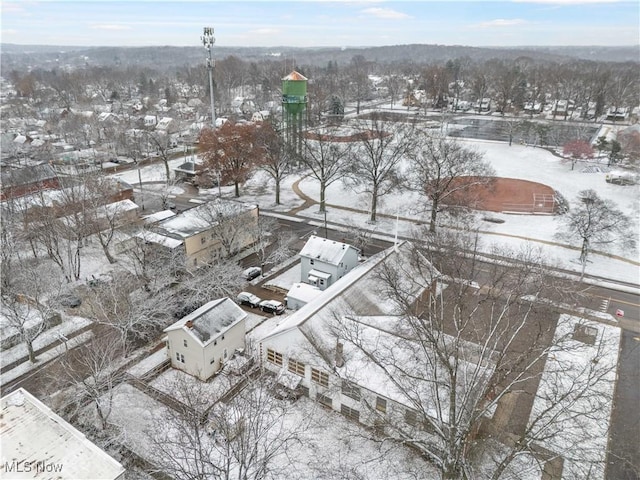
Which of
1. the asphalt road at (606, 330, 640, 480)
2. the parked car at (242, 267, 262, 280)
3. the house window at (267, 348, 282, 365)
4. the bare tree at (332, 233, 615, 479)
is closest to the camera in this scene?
the bare tree at (332, 233, 615, 479)

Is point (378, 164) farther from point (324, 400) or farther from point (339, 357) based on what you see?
point (324, 400)

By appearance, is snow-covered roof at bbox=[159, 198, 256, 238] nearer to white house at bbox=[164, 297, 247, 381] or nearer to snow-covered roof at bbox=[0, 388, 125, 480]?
white house at bbox=[164, 297, 247, 381]

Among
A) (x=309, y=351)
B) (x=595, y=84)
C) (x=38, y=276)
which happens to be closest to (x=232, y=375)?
(x=309, y=351)

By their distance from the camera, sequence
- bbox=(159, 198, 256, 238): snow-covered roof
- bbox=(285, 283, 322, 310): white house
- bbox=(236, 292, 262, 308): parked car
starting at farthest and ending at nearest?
bbox=(159, 198, 256, 238): snow-covered roof → bbox=(236, 292, 262, 308): parked car → bbox=(285, 283, 322, 310): white house

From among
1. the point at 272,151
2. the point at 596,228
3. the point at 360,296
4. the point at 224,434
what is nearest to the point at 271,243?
the point at 272,151

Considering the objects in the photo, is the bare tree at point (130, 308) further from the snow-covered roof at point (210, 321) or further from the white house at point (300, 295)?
the white house at point (300, 295)

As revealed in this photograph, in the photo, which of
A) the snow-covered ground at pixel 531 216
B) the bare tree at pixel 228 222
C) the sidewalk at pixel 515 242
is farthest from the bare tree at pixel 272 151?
the bare tree at pixel 228 222

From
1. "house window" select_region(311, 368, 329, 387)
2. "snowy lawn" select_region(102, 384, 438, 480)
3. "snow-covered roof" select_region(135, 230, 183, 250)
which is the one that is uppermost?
"snow-covered roof" select_region(135, 230, 183, 250)

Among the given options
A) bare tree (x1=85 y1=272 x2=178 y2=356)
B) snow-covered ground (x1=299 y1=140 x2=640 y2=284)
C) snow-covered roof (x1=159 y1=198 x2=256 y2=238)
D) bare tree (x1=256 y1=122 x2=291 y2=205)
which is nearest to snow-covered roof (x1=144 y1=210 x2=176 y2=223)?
snow-covered roof (x1=159 y1=198 x2=256 y2=238)
